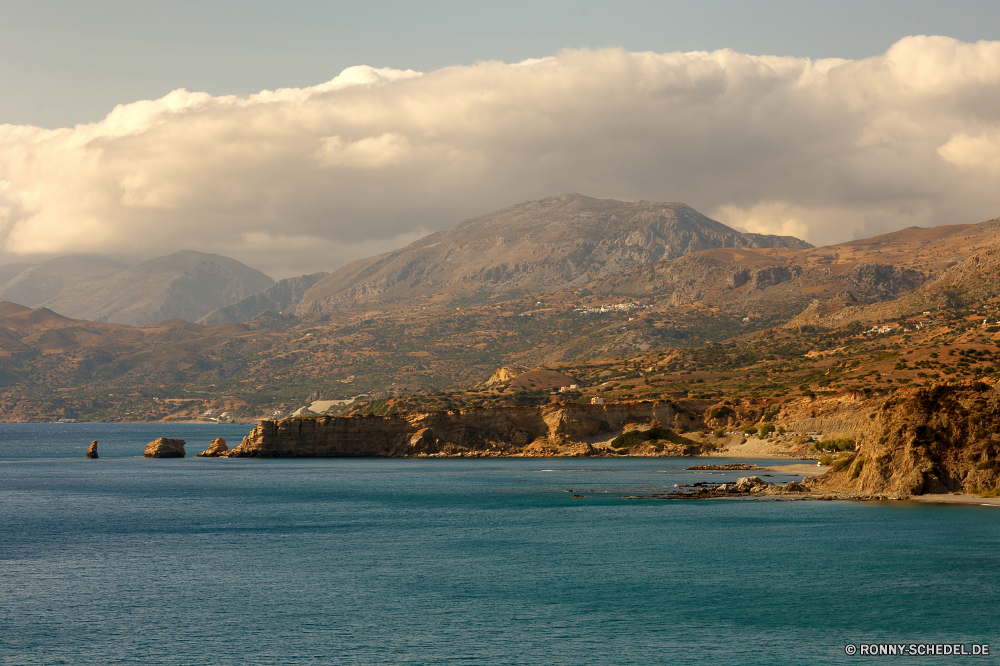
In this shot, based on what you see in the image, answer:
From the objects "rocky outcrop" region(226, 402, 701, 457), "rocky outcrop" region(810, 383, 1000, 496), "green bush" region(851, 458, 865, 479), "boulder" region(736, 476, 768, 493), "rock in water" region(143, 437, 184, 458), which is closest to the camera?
"rocky outcrop" region(810, 383, 1000, 496)

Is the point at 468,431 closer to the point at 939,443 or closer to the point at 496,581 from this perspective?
the point at 939,443

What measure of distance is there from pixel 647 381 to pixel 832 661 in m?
161

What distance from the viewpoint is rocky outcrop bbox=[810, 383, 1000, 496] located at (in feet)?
215

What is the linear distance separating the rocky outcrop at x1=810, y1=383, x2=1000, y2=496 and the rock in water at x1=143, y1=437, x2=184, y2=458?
425 ft

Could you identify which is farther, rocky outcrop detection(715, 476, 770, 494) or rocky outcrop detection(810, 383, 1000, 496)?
rocky outcrop detection(715, 476, 770, 494)

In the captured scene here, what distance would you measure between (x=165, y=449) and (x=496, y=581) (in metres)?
133

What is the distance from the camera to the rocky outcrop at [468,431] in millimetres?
150875

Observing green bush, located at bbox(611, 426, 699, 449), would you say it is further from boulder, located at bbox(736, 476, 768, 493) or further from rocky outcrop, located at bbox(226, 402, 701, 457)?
boulder, located at bbox(736, 476, 768, 493)

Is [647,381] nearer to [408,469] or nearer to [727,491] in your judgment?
[408,469]

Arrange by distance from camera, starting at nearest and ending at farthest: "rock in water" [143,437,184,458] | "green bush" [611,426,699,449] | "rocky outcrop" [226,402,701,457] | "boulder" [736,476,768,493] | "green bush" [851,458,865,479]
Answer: "green bush" [851,458,865,479] < "boulder" [736,476,768,493] < "green bush" [611,426,699,449] < "rocky outcrop" [226,402,701,457] < "rock in water" [143,437,184,458]

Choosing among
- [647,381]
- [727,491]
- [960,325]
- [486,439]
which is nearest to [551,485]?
[727,491]

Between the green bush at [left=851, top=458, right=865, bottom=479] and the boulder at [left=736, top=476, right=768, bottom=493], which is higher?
the green bush at [left=851, top=458, right=865, bottom=479]

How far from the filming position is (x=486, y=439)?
155 metres

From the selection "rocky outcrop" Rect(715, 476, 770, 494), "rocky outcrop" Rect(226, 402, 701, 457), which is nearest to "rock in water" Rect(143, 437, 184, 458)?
"rocky outcrop" Rect(226, 402, 701, 457)
